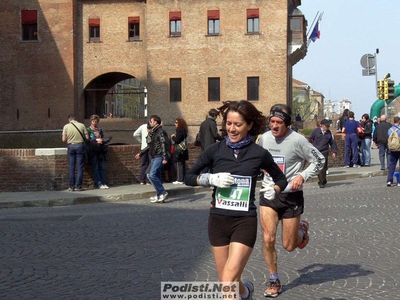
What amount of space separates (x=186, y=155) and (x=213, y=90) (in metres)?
31.9

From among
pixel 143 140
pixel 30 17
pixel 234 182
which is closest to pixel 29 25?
pixel 30 17

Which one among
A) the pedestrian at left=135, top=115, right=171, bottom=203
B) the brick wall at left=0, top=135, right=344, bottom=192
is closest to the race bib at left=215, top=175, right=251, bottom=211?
the pedestrian at left=135, top=115, right=171, bottom=203

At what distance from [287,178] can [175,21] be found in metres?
45.4

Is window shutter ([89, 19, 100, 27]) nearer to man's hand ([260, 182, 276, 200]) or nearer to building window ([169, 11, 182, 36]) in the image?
building window ([169, 11, 182, 36])

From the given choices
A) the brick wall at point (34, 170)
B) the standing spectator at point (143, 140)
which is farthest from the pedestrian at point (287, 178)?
the brick wall at point (34, 170)

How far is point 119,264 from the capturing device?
28.4 ft

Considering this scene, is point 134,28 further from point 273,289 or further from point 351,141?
point 273,289

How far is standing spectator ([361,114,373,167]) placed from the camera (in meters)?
26.5

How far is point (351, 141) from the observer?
26062mm

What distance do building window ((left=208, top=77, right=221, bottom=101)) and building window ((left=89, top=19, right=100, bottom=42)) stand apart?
8729mm

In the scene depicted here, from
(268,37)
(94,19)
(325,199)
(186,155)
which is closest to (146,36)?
(94,19)

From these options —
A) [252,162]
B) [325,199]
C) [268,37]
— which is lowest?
[325,199]

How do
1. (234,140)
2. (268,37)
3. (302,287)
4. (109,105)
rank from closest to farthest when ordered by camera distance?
(234,140)
(302,287)
(268,37)
(109,105)

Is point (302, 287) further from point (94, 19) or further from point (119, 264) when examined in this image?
point (94, 19)
